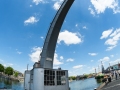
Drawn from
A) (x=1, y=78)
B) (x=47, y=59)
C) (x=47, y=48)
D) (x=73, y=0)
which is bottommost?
(x=1, y=78)

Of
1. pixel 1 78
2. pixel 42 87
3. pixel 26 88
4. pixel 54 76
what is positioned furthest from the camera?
pixel 1 78

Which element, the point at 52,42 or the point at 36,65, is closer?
the point at 36,65

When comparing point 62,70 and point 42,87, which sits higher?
point 62,70

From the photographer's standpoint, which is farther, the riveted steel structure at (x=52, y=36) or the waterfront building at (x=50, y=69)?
the riveted steel structure at (x=52, y=36)

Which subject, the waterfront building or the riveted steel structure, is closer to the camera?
the waterfront building

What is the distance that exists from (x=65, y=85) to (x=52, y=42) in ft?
24.2

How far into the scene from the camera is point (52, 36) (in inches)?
926

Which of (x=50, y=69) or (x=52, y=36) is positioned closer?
(x=50, y=69)

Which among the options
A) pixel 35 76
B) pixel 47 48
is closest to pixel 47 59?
pixel 47 48

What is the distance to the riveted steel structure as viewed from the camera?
22.6 metres

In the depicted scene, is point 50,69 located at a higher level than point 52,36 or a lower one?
lower

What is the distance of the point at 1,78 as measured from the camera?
132000 mm

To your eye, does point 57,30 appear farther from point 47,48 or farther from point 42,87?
point 42,87

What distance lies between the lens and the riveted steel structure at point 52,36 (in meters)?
22.6
